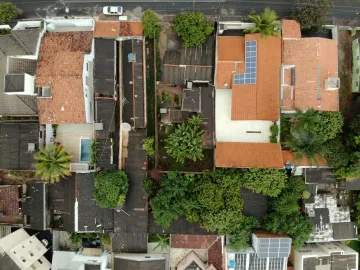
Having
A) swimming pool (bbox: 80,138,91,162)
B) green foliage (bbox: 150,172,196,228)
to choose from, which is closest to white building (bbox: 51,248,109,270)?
green foliage (bbox: 150,172,196,228)

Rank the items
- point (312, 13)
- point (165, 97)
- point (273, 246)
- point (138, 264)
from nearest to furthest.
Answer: point (273, 246) < point (312, 13) < point (138, 264) < point (165, 97)

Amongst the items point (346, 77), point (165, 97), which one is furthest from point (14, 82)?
point (346, 77)

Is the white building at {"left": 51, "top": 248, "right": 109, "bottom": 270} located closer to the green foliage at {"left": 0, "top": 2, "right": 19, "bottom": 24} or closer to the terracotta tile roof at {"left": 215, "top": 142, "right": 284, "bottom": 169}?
the terracotta tile roof at {"left": 215, "top": 142, "right": 284, "bottom": 169}

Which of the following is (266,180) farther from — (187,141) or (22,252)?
(22,252)

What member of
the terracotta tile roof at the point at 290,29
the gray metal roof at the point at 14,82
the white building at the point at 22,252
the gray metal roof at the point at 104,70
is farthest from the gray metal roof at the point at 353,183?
the gray metal roof at the point at 14,82

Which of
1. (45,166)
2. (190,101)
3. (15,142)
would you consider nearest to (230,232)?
(190,101)

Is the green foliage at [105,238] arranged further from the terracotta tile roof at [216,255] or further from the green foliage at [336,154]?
the green foliage at [336,154]
